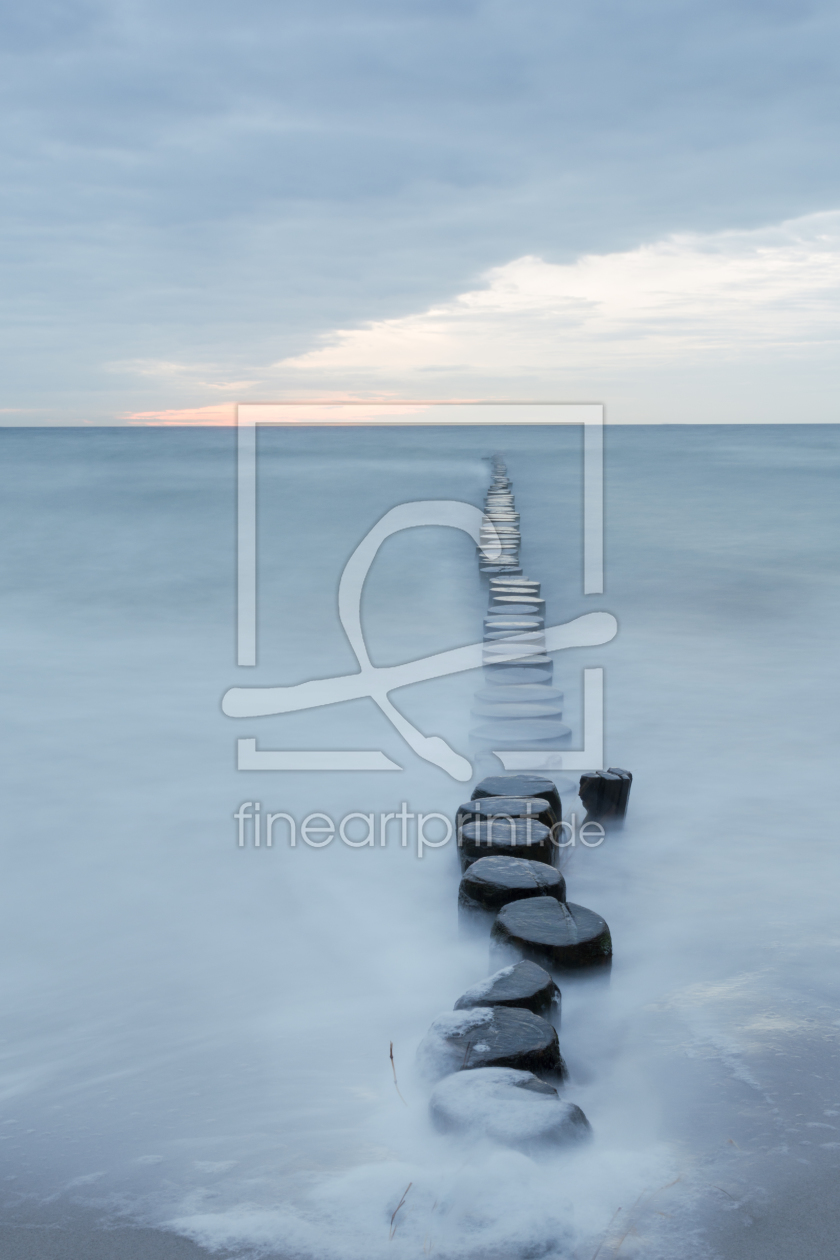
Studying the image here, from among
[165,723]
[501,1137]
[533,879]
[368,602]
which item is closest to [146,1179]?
[501,1137]

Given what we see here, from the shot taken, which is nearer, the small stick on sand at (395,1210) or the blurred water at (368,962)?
the small stick on sand at (395,1210)

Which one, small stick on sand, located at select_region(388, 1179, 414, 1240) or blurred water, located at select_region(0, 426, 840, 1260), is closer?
small stick on sand, located at select_region(388, 1179, 414, 1240)

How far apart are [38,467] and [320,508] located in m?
13.3

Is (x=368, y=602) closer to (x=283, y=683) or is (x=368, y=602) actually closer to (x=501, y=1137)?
(x=283, y=683)

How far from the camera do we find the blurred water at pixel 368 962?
5.64 ft

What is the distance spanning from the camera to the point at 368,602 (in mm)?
9062

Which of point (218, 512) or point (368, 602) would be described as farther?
point (218, 512)

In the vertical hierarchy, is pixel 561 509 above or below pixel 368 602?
above

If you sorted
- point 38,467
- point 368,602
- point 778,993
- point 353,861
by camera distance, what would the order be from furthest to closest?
1. point 38,467
2. point 368,602
3. point 353,861
4. point 778,993

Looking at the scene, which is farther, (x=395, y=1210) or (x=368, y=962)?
(x=368, y=962)

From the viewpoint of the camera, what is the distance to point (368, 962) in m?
2.73

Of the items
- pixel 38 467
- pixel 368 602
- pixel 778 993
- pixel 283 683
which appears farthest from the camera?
pixel 38 467

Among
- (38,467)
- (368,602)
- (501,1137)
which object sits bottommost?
(501,1137)

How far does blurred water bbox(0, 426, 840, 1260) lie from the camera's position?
1719mm
